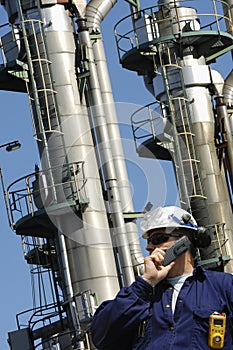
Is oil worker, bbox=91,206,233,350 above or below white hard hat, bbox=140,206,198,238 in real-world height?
below

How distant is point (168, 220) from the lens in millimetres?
7426

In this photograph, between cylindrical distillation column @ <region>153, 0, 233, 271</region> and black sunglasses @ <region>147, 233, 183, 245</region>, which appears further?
cylindrical distillation column @ <region>153, 0, 233, 271</region>

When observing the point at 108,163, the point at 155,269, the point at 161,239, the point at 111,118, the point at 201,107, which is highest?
the point at 201,107

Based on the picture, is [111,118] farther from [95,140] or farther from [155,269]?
[155,269]

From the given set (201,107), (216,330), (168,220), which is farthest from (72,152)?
(216,330)

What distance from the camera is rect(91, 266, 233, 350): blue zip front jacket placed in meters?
7.09

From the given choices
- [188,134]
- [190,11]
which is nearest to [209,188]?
[188,134]

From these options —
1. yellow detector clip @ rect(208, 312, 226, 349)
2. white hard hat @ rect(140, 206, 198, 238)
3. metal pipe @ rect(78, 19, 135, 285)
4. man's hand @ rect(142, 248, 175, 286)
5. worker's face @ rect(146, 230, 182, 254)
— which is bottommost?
yellow detector clip @ rect(208, 312, 226, 349)

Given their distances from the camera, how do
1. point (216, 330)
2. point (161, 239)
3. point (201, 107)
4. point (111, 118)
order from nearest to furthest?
point (216, 330) → point (161, 239) → point (111, 118) → point (201, 107)

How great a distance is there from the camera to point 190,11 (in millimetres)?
36406

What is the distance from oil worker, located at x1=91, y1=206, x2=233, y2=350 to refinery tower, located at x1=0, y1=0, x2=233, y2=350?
20866 millimetres

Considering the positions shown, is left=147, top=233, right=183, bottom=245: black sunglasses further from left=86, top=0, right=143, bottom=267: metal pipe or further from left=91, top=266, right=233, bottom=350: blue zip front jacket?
left=86, top=0, right=143, bottom=267: metal pipe

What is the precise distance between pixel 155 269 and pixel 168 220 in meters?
0.39

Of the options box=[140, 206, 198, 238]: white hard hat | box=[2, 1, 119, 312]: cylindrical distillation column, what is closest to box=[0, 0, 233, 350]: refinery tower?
box=[2, 1, 119, 312]: cylindrical distillation column
